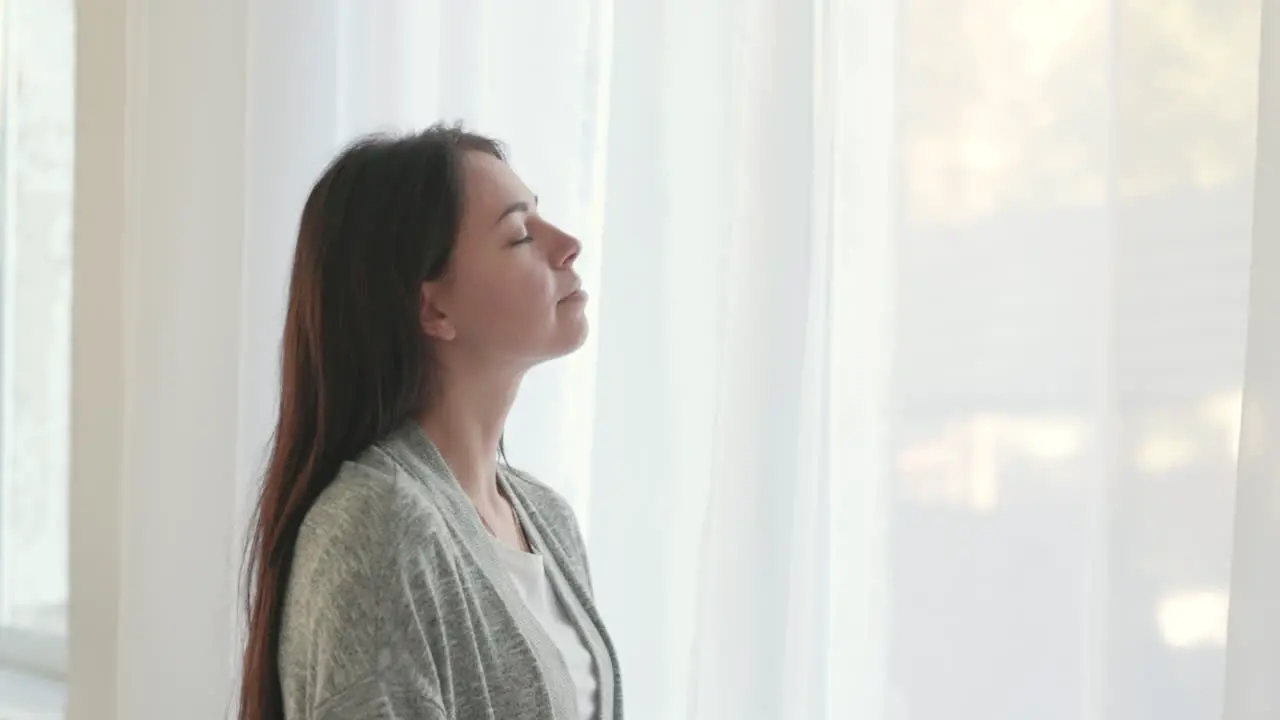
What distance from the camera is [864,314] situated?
1.15m

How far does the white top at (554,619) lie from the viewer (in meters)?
1.09

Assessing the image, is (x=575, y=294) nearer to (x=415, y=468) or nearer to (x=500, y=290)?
(x=500, y=290)

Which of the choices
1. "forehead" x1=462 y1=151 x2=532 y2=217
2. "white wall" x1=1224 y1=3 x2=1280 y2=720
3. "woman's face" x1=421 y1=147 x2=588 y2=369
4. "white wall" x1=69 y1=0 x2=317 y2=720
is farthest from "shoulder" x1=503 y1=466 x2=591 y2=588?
"white wall" x1=1224 y1=3 x2=1280 y2=720

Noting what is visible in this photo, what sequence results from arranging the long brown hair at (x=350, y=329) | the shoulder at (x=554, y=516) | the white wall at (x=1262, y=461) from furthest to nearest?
the shoulder at (x=554, y=516)
the long brown hair at (x=350, y=329)
the white wall at (x=1262, y=461)

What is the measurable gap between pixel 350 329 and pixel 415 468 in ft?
0.40

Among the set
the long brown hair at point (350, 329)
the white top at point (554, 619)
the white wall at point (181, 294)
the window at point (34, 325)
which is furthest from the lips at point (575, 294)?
the window at point (34, 325)

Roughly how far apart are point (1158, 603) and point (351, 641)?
589 millimetres

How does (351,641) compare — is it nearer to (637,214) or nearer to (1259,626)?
(637,214)

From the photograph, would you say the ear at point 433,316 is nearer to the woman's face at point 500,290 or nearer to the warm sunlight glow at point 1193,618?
the woman's face at point 500,290

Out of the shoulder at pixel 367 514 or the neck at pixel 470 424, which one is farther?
the neck at pixel 470 424

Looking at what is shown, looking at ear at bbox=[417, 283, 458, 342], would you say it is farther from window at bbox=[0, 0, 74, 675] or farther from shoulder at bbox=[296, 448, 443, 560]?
window at bbox=[0, 0, 74, 675]

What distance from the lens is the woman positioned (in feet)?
3.12

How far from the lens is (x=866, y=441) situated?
1.14 meters

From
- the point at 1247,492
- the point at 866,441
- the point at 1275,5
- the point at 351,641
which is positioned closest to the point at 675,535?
the point at 866,441
